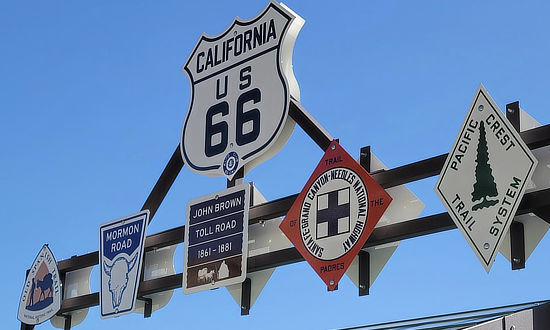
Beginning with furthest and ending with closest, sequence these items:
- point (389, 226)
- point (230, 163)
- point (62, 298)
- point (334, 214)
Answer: point (62, 298)
point (230, 163)
point (334, 214)
point (389, 226)

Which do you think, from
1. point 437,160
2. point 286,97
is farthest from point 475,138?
point 286,97

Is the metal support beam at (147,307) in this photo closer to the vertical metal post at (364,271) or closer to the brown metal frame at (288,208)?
the brown metal frame at (288,208)

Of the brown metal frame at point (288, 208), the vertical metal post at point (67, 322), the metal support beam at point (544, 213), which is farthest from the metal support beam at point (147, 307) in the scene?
the metal support beam at point (544, 213)

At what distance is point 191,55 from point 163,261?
6.67 feet

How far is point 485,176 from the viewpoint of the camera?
707cm

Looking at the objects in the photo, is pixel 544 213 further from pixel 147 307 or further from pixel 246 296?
pixel 147 307

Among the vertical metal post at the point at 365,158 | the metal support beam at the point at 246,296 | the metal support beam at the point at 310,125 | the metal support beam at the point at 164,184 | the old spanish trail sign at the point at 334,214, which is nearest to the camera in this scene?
the old spanish trail sign at the point at 334,214

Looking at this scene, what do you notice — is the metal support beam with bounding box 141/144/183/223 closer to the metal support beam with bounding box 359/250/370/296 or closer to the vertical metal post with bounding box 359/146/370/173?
the vertical metal post with bounding box 359/146/370/173

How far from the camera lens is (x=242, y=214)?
902 centimetres

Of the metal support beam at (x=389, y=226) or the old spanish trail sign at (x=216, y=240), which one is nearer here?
the metal support beam at (x=389, y=226)

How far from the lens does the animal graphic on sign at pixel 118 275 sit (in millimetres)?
10078

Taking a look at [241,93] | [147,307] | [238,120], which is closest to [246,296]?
[147,307]

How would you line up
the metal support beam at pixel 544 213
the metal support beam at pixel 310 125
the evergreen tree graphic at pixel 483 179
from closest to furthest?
the metal support beam at pixel 544 213
the evergreen tree graphic at pixel 483 179
the metal support beam at pixel 310 125

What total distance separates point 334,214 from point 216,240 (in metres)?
1.38
